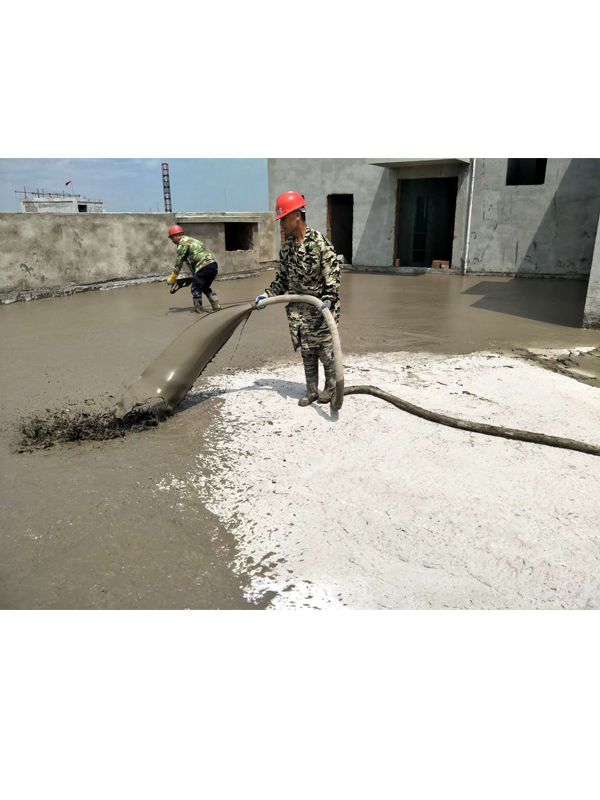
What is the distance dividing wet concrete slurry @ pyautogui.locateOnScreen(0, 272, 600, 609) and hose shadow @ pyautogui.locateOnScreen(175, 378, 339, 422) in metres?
0.08

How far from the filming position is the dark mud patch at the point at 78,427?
166 inches

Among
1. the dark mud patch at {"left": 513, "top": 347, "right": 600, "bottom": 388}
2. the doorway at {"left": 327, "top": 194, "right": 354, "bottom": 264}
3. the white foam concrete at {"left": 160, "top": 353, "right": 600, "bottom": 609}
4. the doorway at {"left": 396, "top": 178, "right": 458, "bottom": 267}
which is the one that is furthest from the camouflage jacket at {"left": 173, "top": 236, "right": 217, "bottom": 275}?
the doorway at {"left": 327, "top": 194, "right": 354, "bottom": 264}

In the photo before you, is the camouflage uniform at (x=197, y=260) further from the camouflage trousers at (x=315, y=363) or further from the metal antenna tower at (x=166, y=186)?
the metal antenna tower at (x=166, y=186)

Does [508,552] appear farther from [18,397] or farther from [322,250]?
[18,397]

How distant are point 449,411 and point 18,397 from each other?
411 centimetres

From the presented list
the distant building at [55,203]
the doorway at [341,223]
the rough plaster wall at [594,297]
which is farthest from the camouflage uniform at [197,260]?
the distant building at [55,203]

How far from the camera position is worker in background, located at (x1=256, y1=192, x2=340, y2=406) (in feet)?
14.1

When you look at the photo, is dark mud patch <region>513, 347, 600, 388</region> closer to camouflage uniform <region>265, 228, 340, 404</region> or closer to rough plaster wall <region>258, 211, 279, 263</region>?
camouflage uniform <region>265, 228, 340, 404</region>

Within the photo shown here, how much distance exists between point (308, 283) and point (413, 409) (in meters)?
1.37

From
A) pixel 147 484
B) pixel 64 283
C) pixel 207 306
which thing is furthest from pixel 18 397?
pixel 64 283

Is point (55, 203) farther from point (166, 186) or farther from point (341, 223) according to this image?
point (341, 223)

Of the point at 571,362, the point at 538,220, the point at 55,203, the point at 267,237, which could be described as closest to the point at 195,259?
the point at 571,362

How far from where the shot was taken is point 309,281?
14.8 ft

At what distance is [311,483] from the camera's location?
351cm
